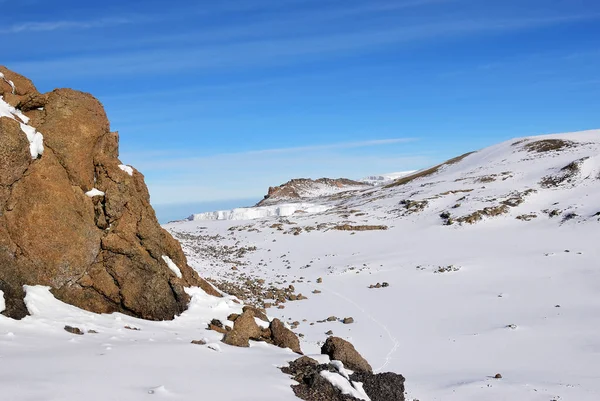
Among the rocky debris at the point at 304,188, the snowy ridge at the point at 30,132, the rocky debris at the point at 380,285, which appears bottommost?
the rocky debris at the point at 380,285

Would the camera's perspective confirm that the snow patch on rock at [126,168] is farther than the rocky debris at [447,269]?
No

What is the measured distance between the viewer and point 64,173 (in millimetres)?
14695

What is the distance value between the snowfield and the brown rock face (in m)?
0.80

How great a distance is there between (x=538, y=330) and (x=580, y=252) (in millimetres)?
15002

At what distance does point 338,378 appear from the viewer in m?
10.3

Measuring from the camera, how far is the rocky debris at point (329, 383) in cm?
957

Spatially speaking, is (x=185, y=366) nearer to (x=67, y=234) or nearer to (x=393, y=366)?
(x=67, y=234)

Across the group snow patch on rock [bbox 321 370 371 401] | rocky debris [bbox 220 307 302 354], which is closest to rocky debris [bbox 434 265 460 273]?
rocky debris [bbox 220 307 302 354]

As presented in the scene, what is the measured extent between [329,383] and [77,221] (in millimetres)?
9418

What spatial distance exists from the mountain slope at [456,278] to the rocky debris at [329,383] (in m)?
2.83

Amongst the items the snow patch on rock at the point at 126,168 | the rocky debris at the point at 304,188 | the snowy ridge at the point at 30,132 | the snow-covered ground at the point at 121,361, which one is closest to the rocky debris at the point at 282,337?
the snow-covered ground at the point at 121,361

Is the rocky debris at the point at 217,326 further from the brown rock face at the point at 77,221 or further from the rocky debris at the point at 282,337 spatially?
the rocky debris at the point at 282,337

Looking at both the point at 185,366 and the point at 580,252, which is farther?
the point at 580,252

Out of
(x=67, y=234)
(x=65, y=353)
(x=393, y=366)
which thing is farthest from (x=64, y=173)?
(x=393, y=366)
